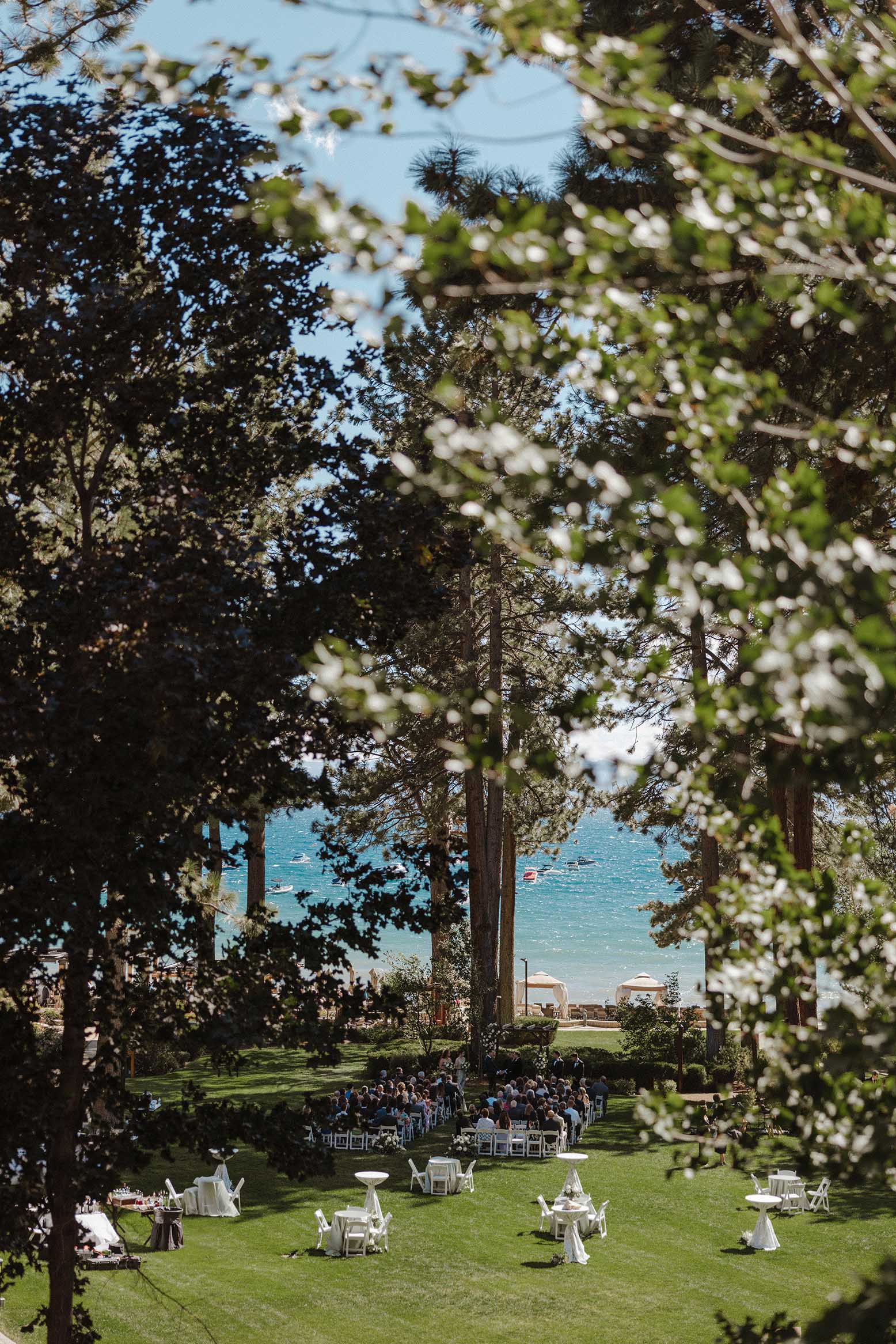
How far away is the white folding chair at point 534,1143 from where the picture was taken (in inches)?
845

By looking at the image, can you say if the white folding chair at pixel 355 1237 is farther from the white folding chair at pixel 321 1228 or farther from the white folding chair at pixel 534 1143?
the white folding chair at pixel 534 1143

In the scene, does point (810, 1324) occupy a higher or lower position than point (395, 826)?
lower

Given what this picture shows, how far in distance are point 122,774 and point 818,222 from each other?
420cm

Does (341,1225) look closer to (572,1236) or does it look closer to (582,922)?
(572,1236)

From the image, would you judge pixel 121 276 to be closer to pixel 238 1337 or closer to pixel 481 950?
pixel 238 1337

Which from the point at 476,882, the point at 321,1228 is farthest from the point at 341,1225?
the point at 476,882

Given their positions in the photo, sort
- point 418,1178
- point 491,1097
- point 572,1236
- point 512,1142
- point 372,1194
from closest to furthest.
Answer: point 572,1236 → point 372,1194 → point 418,1178 → point 512,1142 → point 491,1097

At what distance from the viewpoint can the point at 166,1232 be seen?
51.9ft

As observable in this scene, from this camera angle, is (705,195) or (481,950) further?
(481,950)

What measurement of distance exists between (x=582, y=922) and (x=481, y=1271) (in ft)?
360

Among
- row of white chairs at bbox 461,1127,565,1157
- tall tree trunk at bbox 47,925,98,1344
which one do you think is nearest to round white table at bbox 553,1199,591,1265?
row of white chairs at bbox 461,1127,565,1157

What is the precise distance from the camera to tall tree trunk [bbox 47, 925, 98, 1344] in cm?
659

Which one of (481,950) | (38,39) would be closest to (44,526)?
(38,39)

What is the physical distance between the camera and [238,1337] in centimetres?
1258
